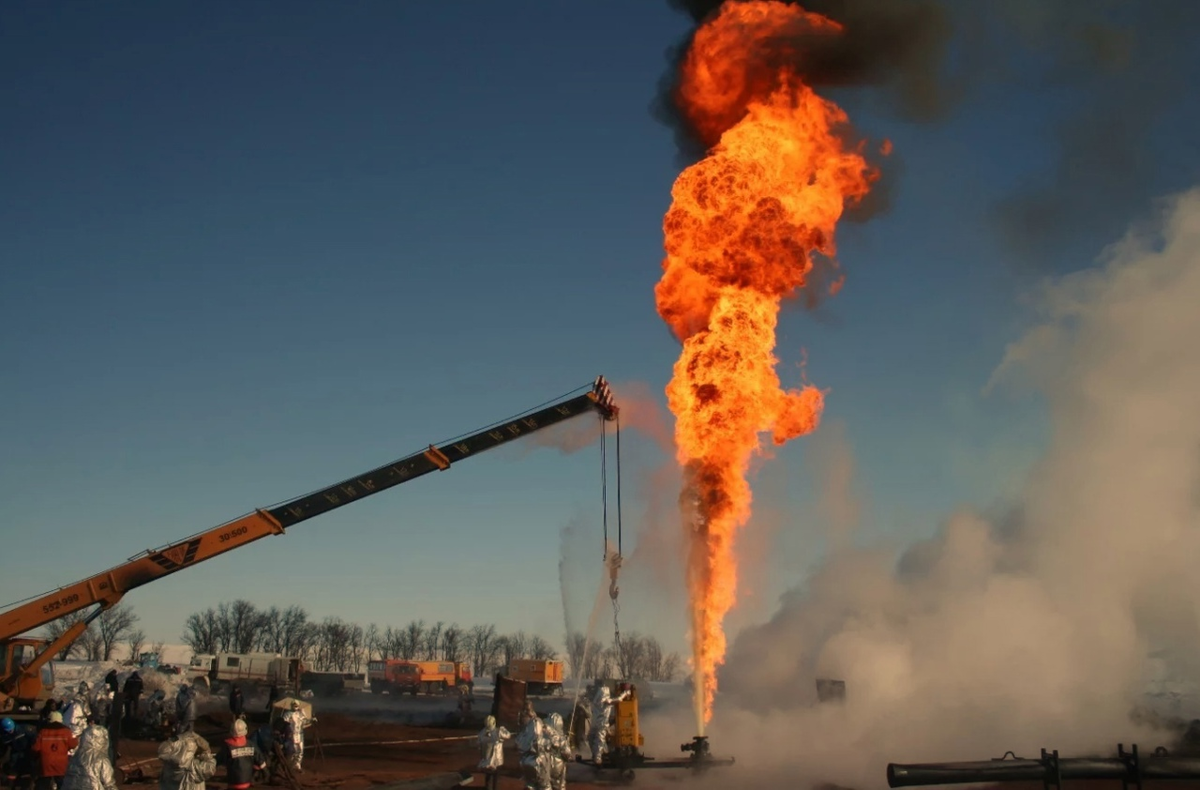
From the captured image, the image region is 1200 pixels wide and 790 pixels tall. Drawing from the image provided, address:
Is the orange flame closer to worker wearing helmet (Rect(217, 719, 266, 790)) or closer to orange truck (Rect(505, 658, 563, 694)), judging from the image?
worker wearing helmet (Rect(217, 719, 266, 790))

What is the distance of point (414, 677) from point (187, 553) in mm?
60859

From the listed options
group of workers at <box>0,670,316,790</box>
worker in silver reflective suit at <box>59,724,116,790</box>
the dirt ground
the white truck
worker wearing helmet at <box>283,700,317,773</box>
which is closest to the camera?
group of workers at <box>0,670,316,790</box>

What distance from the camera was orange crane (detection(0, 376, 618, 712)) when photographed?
29031 millimetres

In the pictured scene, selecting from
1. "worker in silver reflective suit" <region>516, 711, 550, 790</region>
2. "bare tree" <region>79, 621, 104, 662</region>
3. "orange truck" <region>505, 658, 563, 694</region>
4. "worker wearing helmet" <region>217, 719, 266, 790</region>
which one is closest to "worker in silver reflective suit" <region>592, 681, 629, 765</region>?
"worker in silver reflective suit" <region>516, 711, 550, 790</region>

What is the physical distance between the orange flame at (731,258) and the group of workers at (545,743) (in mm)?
4039

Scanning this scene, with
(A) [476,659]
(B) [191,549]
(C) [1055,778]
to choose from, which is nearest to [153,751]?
(B) [191,549]

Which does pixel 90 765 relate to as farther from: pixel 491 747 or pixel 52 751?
pixel 491 747

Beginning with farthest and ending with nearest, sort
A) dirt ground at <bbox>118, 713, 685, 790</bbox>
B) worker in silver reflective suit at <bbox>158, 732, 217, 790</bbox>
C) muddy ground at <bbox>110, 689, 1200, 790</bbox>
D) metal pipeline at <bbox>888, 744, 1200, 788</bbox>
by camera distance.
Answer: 1. dirt ground at <bbox>118, 713, 685, 790</bbox>
2. muddy ground at <bbox>110, 689, 1200, 790</bbox>
3. worker in silver reflective suit at <bbox>158, 732, 217, 790</bbox>
4. metal pipeline at <bbox>888, 744, 1200, 788</bbox>

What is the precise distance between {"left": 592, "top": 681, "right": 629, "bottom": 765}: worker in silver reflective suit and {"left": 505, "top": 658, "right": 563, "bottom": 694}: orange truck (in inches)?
1999

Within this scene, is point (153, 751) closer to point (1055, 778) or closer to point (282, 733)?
point (282, 733)

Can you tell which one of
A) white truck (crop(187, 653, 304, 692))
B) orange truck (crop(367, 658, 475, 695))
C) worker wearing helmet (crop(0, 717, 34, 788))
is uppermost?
worker wearing helmet (crop(0, 717, 34, 788))

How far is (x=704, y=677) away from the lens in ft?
93.1

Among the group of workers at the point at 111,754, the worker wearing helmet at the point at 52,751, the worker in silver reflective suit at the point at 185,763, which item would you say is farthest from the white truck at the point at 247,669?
the worker in silver reflective suit at the point at 185,763

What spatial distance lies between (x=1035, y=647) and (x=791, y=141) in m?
24.5
